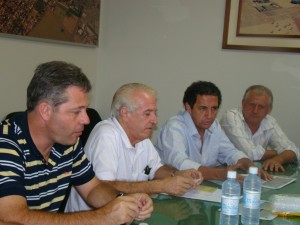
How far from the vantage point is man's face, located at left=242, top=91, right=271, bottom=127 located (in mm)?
3352

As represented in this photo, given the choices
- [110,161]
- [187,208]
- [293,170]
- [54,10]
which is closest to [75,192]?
[110,161]

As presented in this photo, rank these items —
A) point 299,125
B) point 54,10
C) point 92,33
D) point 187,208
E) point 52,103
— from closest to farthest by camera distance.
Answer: point 52,103
point 187,208
point 54,10
point 299,125
point 92,33

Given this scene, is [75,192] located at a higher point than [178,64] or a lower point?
lower

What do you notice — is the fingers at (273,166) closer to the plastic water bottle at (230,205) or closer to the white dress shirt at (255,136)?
the white dress shirt at (255,136)

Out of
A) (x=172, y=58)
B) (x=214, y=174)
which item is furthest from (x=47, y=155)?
(x=172, y=58)

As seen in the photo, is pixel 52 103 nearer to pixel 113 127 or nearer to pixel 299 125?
pixel 113 127

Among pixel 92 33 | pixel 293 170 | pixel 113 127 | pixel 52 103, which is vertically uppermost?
pixel 92 33

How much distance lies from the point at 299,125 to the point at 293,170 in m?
0.91

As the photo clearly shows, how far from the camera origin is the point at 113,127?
2.26 metres

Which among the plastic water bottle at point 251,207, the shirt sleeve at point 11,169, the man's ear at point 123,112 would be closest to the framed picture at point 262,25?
the man's ear at point 123,112

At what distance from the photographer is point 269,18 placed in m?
3.66

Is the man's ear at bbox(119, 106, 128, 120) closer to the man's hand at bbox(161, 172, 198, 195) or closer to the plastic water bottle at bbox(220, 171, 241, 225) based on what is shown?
the man's hand at bbox(161, 172, 198, 195)

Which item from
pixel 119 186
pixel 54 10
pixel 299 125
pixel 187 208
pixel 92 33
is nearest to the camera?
pixel 187 208

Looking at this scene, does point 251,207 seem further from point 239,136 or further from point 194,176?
point 239,136
